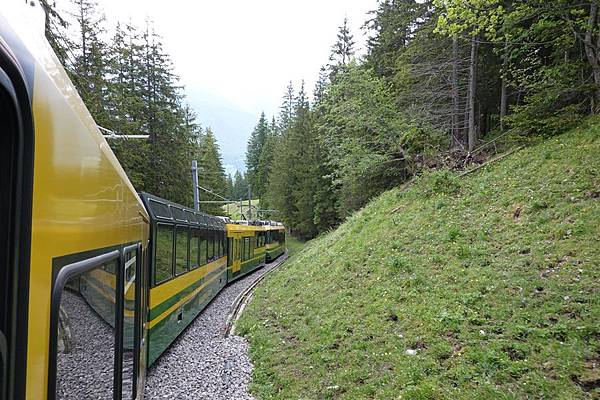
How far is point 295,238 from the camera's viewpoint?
159ft

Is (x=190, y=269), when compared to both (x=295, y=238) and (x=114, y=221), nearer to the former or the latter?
(x=114, y=221)

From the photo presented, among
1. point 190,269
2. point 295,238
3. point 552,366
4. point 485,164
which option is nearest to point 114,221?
point 552,366

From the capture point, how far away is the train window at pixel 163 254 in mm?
7031

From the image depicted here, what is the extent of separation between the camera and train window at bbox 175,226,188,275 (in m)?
8.39

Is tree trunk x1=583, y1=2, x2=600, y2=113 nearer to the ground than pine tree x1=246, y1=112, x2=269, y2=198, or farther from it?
nearer to the ground

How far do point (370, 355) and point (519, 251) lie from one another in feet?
11.9

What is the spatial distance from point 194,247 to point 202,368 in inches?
128

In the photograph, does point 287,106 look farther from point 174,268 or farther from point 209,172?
point 174,268

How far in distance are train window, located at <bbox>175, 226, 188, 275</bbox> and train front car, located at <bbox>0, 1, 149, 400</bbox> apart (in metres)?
6.42

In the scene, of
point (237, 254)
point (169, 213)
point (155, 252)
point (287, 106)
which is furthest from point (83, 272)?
point (287, 106)

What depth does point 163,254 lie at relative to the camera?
7398 mm

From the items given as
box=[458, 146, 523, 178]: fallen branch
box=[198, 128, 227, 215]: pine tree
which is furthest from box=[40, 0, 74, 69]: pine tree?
box=[198, 128, 227, 215]: pine tree

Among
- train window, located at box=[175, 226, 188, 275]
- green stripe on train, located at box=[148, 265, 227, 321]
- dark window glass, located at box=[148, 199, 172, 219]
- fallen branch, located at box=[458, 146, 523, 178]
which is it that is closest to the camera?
green stripe on train, located at box=[148, 265, 227, 321]

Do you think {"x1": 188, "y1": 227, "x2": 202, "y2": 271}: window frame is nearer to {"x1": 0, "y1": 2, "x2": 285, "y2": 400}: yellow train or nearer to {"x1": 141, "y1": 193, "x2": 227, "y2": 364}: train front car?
{"x1": 141, "y1": 193, "x2": 227, "y2": 364}: train front car
